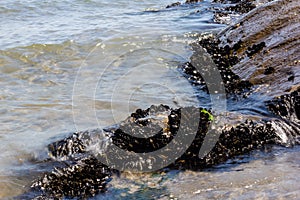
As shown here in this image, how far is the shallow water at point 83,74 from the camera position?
5.73 metres

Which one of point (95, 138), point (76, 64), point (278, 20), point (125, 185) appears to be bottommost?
point (125, 185)

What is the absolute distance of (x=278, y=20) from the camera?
8805 mm

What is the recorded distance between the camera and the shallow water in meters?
5.73

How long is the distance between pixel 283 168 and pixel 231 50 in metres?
4.97

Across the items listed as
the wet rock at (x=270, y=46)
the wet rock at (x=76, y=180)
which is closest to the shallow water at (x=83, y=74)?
the wet rock at (x=76, y=180)

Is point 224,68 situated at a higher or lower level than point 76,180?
higher

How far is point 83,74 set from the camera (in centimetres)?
913

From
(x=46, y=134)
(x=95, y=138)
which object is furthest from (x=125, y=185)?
(x=46, y=134)

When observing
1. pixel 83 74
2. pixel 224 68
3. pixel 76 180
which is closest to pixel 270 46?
pixel 224 68

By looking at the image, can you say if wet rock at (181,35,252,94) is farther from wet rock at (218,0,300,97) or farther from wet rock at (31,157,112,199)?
wet rock at (31,157,112,199)

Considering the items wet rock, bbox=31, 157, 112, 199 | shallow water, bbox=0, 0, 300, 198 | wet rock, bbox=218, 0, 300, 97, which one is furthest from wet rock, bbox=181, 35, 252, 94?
wet rock, bbox=31, 157, 112, 199

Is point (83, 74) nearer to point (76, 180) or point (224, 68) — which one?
point (224, 68)

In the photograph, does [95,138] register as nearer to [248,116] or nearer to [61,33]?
[248,116]

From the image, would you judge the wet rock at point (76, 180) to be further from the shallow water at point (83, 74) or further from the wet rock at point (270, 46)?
the wet rock at point (270, 46)
